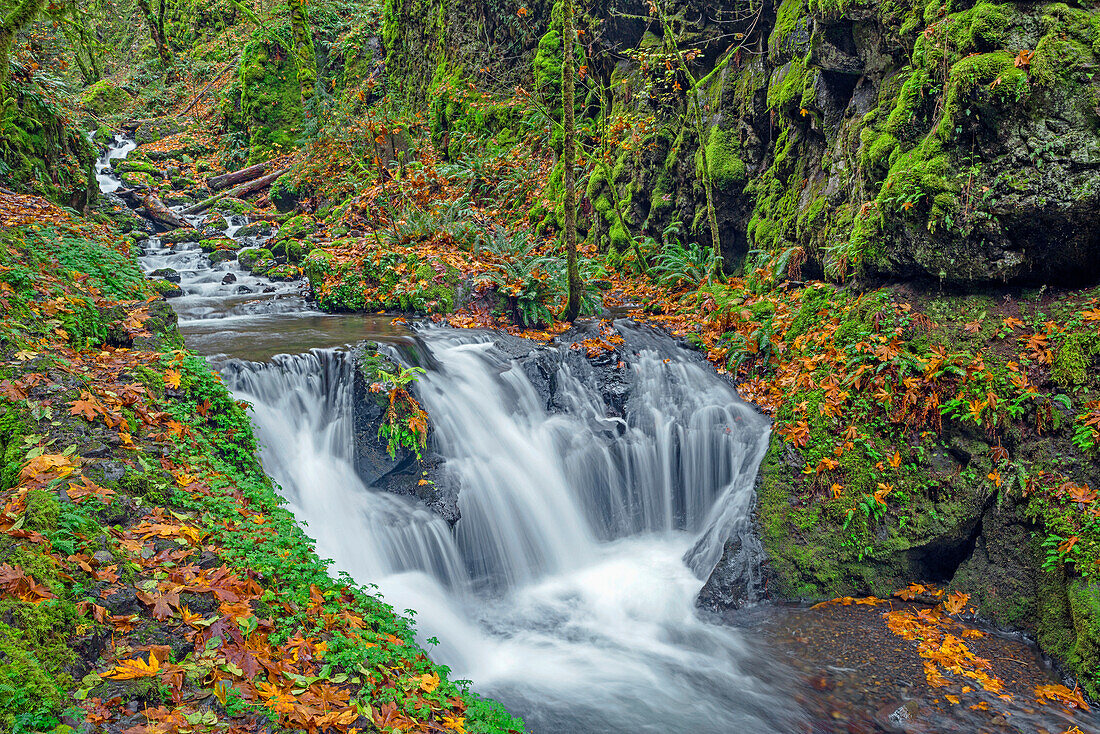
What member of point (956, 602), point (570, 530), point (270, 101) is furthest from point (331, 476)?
point (270, 101)

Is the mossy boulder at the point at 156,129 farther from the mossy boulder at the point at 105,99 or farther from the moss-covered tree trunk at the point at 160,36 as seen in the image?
the moss-covered tree trunk at the point at 160,36

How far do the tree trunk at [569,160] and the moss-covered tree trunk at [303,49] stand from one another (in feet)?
37.7

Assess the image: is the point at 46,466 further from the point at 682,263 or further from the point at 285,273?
the point at 682,263

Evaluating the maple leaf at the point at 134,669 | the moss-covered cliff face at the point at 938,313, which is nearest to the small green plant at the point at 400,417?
the maple leaf at the point at 134,669

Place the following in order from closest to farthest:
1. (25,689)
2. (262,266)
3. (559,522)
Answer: (25,689) < (559,522) < (262,266)

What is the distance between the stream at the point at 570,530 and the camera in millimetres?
4969

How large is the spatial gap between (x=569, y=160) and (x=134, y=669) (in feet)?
25.0

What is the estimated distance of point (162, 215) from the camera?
14719 mm

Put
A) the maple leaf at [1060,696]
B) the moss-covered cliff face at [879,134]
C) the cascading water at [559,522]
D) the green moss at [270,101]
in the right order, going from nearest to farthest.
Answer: the maple leaf at [1060,696]
the cascading water at [559,522]
the moss-covered cliff face at [879,134]
the green moss at [270,101]

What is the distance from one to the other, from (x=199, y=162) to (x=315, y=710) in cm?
2116

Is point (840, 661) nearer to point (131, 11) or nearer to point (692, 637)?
point (692, 637)

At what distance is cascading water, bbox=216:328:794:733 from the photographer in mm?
5254

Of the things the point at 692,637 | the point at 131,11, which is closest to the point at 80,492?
the point at 692,637

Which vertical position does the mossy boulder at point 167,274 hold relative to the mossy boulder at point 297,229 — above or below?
below
